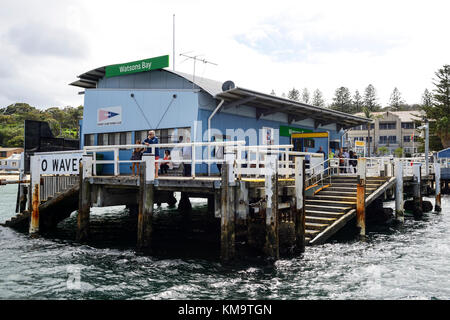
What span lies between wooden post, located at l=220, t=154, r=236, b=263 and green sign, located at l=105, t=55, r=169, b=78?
9.05 m

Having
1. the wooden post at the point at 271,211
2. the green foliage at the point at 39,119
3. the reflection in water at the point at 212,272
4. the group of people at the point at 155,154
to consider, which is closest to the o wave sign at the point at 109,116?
the group of people at the point at 155,154

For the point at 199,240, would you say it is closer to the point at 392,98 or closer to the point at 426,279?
the point at 426,279

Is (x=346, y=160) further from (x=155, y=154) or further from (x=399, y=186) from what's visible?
(x=155, y=154)

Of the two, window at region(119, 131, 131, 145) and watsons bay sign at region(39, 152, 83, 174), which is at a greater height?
window at region(119, 131, 131, 145)

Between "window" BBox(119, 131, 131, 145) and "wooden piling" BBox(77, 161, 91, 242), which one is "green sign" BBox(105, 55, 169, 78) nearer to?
"window" BBox(119, 131, 131, 145)

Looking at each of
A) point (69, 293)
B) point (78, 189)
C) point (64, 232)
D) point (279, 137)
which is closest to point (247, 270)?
point (69, 293)

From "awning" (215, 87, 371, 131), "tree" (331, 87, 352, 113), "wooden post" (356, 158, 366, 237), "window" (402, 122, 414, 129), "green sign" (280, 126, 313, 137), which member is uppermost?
"tree" (331, 87, 352, 113)

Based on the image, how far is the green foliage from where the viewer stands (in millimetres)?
88875

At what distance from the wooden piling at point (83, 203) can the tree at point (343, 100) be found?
282 ft

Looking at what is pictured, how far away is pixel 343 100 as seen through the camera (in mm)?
93062

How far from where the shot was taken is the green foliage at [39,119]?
88.9 m

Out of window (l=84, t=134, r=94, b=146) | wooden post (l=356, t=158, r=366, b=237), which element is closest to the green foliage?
window (l=84, t=134, r=94, b=146)

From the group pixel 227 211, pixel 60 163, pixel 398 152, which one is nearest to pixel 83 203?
pixel 60 163
